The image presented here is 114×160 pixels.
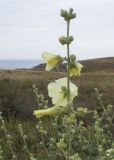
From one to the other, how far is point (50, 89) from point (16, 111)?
35.7 ft

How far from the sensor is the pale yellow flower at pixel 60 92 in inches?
105

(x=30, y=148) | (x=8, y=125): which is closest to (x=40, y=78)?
(x=8, y=125)

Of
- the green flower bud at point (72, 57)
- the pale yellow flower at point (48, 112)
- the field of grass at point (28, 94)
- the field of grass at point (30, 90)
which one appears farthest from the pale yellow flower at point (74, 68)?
the field of grass at point (30, 90)

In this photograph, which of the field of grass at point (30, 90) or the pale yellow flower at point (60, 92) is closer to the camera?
the pale yellow flower at point (60, 92)

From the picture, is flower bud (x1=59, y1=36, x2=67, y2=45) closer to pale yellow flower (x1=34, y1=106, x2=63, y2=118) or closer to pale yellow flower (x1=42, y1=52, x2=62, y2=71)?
pale yellow flower (x1=42, y1=52, x2=62, y2=71)

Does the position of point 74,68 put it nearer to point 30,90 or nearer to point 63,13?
point 63,13

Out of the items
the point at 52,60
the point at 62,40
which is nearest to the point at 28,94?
→ the point at 52,60

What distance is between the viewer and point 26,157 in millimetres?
9547

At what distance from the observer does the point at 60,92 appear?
2.71m

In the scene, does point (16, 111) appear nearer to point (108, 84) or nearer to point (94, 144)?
point (108, 84)

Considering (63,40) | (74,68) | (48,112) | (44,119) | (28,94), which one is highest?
(63,40)

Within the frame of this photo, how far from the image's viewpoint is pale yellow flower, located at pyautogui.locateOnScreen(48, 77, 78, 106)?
2664mm

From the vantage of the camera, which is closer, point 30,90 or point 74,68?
point 74,68

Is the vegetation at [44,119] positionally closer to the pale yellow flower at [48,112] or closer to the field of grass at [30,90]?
the field of grass at [30,90]
